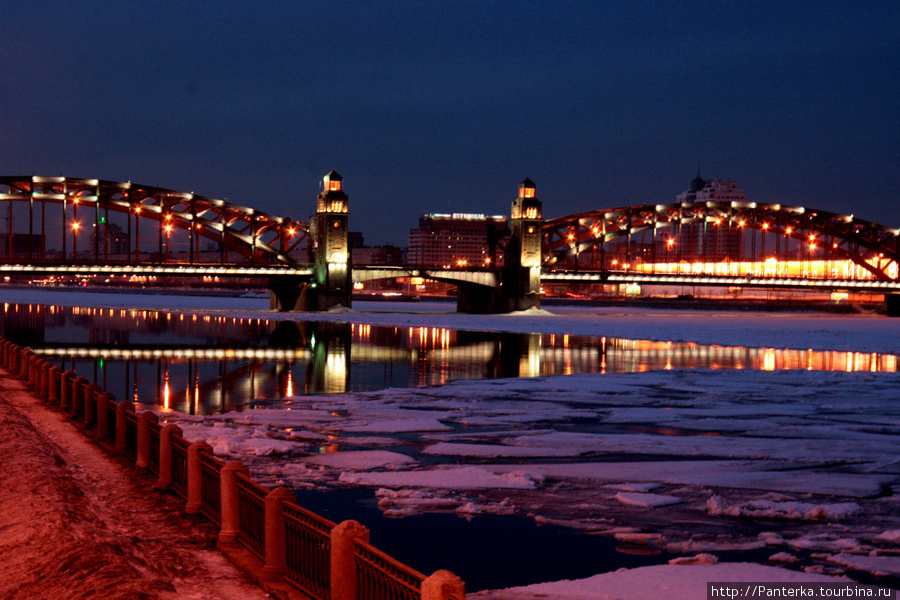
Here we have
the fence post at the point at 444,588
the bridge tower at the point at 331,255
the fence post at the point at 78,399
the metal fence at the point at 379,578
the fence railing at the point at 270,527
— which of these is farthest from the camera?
the bridge tower at the point at 331,255

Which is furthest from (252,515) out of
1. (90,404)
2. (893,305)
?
(893,305)

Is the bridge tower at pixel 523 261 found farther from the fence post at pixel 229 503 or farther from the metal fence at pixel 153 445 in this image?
the fence post at pixel 229 503

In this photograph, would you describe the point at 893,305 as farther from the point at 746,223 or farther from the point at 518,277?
the point at 518,277

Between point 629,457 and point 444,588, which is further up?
point 444,588

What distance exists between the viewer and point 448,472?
16109 millimetres

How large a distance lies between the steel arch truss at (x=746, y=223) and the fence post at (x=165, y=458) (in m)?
119

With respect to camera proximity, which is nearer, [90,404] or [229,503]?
[229,503]

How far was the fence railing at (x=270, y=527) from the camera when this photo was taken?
26.1ft

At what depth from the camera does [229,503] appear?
11.2m

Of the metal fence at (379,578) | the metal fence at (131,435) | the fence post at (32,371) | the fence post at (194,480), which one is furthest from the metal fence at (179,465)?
the fence post at (32,371)

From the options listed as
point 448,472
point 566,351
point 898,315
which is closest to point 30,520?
point 448,472

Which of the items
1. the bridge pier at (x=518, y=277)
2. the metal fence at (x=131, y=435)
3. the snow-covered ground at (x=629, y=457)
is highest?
the bridge pier at (x=518, y=277)

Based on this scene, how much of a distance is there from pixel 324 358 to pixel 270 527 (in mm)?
32636

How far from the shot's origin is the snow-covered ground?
1294 centimetres
